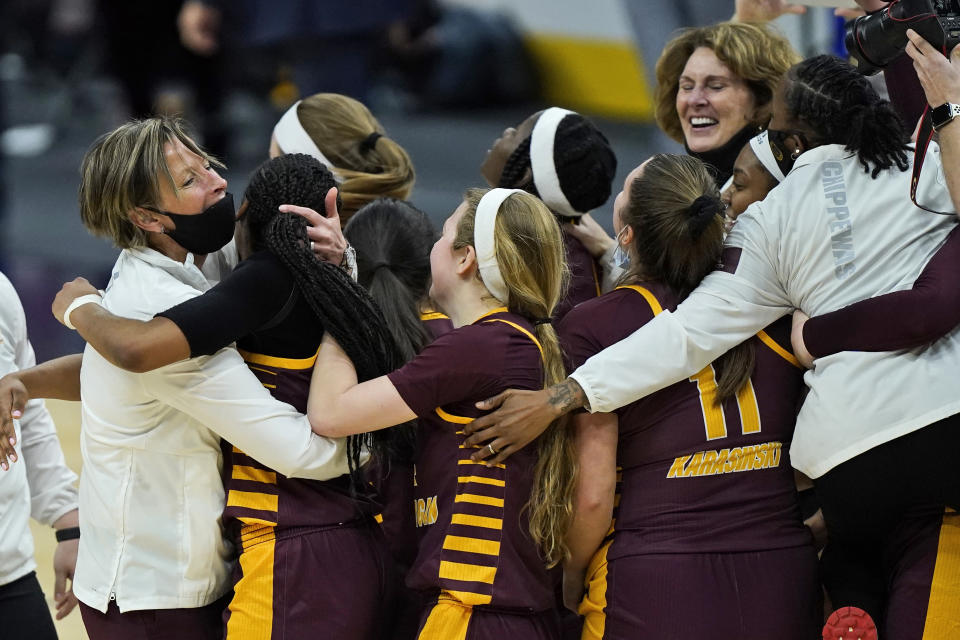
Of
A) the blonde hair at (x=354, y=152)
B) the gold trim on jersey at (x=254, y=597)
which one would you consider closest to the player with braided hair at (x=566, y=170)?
the blonde hair at (x=354, y=152)

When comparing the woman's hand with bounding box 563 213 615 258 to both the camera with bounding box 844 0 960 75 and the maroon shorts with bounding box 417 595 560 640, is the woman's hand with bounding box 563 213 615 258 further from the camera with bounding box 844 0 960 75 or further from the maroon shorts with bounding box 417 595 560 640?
the maroon shorts with bounding box 417 595 560 640

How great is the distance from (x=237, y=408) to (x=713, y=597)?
1.04m

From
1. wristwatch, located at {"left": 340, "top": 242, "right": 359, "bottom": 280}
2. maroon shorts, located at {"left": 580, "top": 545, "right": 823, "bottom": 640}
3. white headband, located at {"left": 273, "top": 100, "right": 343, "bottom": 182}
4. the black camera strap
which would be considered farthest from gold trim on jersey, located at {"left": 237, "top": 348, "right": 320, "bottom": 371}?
the black camera strap

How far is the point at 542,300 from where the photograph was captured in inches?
104

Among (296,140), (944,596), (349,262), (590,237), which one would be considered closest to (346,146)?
(296,140)

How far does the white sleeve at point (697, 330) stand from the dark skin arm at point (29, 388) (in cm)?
114

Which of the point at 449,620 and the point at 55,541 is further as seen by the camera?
the point at 55,541

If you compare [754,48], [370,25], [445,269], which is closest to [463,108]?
[370,25]

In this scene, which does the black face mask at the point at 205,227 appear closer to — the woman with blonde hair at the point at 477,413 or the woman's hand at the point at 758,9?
the woman with blonde hair at the point at 477,413

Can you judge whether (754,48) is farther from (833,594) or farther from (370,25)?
(370,25)

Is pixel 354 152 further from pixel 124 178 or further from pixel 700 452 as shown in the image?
pixel 700 452

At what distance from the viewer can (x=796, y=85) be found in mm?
2736

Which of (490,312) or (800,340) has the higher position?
(490,312)

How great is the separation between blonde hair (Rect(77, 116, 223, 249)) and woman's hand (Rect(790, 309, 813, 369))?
133cm
